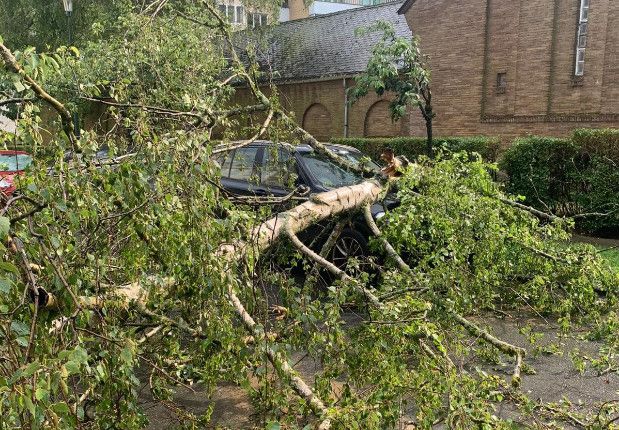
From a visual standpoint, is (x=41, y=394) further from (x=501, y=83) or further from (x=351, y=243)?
(x=501, y=83)

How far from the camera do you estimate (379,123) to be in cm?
2073

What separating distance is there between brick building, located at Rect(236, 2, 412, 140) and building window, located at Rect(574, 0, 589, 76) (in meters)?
5.76

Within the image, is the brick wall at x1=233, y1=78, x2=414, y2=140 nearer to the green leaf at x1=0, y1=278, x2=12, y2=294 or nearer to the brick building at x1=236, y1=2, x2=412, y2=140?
the brick building at x1=236, y1=2, x2=412, y2=140

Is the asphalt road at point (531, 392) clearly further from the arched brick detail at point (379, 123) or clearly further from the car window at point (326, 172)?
the arched brick detail at point (379, 123)

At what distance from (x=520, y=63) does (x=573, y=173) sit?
6.55m

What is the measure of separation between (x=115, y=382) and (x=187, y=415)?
0.63 m

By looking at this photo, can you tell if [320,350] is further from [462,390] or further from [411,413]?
[411,413]

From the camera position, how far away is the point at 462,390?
9.37 feet

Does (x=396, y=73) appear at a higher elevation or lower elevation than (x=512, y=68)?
lower

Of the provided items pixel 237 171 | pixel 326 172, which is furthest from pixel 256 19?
pixel 326 172

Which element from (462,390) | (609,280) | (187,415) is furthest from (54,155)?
(609,280)

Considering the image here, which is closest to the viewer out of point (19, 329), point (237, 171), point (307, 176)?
point (19, 329)

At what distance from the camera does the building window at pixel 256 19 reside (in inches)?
816

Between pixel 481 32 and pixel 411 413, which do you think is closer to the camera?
pixel 411 413
